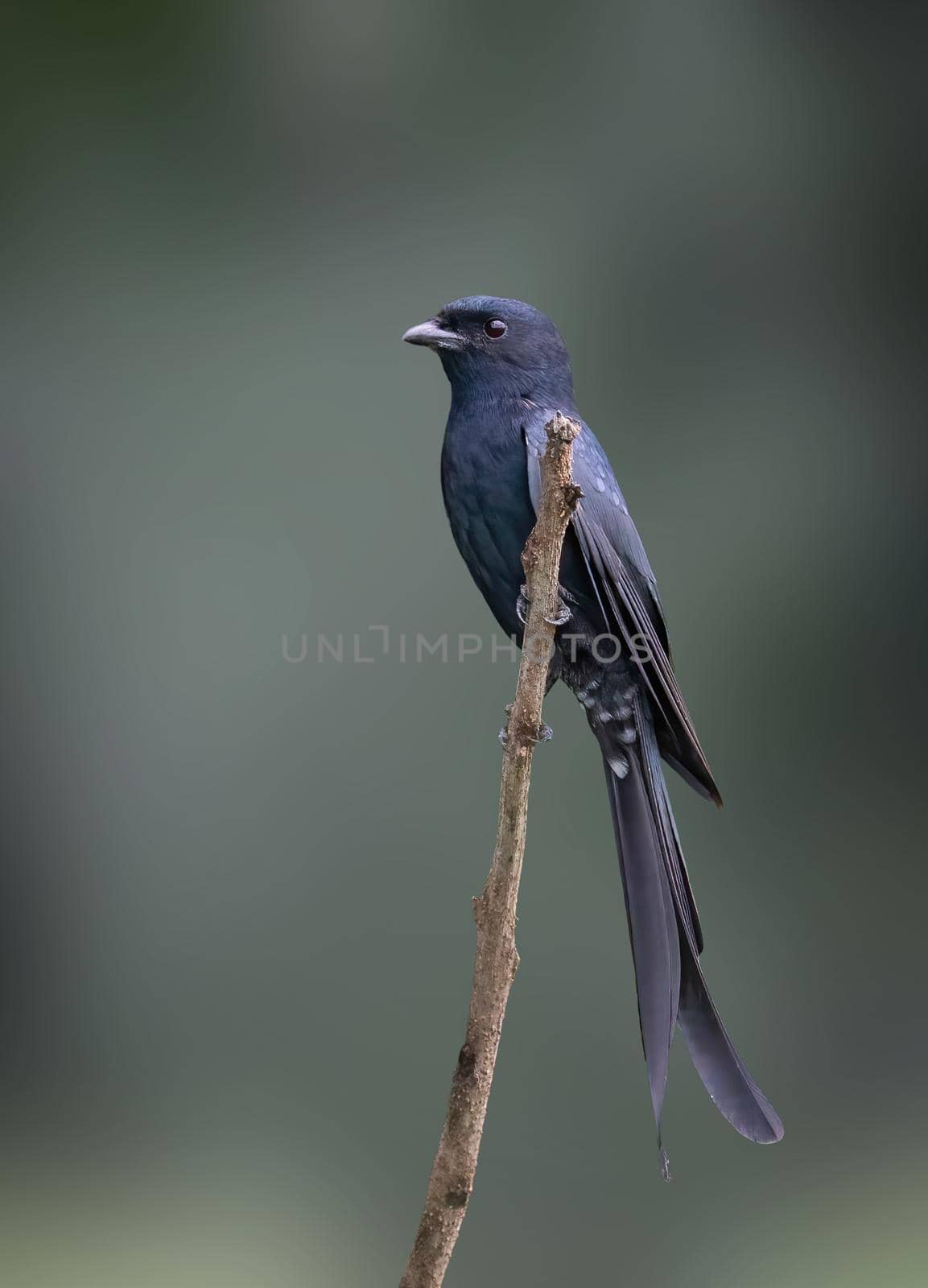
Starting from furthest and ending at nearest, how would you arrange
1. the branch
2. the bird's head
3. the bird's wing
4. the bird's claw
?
the bird's head < the bird's wing < the bird's claw < the branch

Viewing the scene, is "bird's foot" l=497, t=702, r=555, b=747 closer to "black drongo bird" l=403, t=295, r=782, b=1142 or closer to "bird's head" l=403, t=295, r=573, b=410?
"black drongo bird" l=403, t=295, r=782, b=1142

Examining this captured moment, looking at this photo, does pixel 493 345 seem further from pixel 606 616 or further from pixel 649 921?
pixel 649 921

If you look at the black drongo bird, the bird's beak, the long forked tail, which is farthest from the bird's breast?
the long forked tail

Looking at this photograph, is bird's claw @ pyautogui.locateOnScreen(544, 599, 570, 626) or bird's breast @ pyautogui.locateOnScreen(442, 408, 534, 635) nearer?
bird's claw @ pyautogui.locateOnScreen(544, 599, 570, 626)

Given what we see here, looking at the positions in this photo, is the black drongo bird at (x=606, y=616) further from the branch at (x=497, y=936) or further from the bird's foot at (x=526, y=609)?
the branch at (x=497, y=936)

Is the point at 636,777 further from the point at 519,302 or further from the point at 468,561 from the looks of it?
the point at 519,302

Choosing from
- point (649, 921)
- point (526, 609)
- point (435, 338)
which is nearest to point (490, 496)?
point (526, 609)
